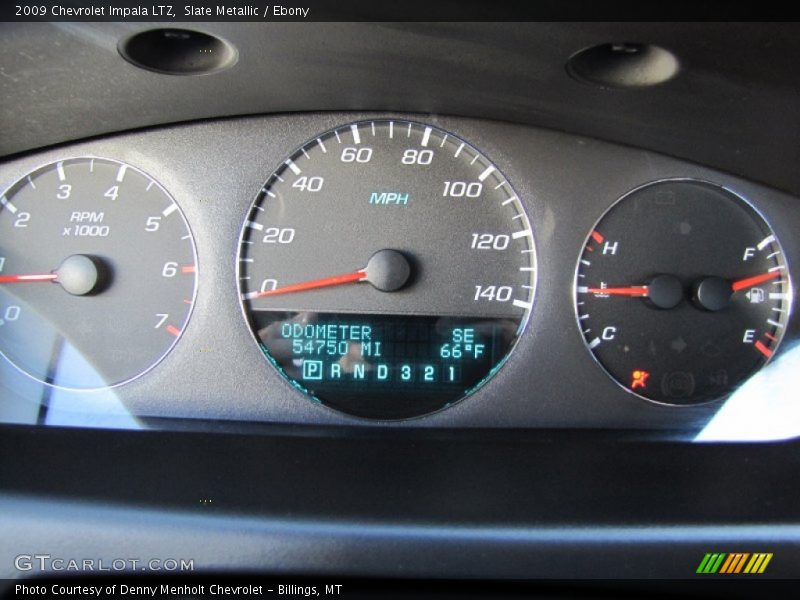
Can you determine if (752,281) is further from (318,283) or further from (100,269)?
(100,269)

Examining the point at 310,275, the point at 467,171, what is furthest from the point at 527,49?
the point at 310,275

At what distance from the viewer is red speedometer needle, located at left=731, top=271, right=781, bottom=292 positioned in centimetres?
298

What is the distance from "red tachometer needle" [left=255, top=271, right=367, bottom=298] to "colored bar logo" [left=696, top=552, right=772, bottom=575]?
4.62ft

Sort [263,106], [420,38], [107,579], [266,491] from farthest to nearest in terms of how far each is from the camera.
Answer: [263,106], [266,491], [107,579], [420,38]

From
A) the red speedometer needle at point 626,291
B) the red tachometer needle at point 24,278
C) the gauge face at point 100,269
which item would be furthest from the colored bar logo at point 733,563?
the red tachometer needle at point 24,278

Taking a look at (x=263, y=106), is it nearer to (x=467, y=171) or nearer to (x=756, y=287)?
(x=467, y=171)

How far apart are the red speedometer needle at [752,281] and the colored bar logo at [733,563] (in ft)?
3.19

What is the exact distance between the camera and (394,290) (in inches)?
114

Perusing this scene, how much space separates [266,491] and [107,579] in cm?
50

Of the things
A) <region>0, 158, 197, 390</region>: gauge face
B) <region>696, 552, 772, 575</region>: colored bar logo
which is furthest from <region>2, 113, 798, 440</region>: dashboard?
<region>696, 552, 772, 575</region>: colored bar logo

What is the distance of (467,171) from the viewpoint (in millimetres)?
2953

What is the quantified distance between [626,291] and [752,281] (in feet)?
1.53

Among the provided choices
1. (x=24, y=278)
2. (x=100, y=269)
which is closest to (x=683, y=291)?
(x=100, y=269)

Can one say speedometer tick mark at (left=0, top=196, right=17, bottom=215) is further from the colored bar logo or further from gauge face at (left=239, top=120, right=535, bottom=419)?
the colored bar logo
